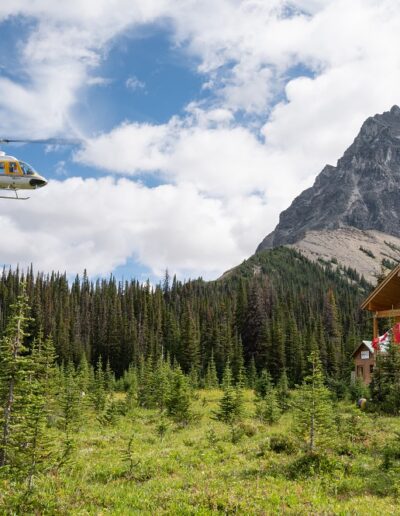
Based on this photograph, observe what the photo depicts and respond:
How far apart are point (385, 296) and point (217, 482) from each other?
12379 mm

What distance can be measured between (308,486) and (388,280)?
11.0m

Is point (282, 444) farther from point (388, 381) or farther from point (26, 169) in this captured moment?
point (26, 169)

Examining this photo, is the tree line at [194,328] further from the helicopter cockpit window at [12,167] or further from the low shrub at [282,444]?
the low shrub at [282,444]

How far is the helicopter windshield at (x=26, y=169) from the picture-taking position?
2411cm

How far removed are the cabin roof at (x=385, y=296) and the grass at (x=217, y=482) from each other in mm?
5276

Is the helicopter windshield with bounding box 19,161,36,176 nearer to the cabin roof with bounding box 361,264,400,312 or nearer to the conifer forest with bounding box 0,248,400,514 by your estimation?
the conifer forest with bounding box 0,248,400,514

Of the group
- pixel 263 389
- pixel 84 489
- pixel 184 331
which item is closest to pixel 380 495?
pixel 84 489

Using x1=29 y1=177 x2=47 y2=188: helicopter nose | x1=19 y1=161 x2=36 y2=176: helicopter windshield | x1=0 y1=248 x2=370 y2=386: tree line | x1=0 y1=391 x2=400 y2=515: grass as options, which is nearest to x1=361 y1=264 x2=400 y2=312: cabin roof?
x1=0 y1=391 x2=400 y2=515: grass

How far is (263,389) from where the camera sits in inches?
1690

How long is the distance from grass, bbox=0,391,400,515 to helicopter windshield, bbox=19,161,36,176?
551 inches

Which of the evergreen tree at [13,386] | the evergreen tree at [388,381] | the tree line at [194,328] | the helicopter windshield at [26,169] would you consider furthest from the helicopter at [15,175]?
the tree line at [194,328]

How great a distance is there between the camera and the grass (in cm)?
1099

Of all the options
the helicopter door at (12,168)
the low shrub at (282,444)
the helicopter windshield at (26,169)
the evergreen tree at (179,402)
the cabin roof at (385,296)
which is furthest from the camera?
the evergreen tree at (179,402)

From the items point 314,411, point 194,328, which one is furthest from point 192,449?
point 194,328
